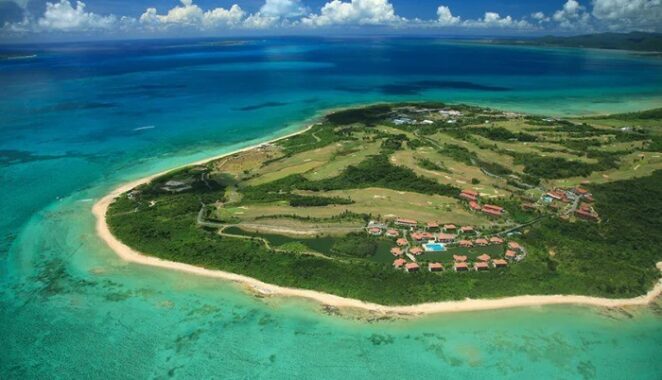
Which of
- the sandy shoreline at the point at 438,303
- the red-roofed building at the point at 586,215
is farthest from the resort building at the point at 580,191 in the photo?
the sandy shoreline at the point at 438,303

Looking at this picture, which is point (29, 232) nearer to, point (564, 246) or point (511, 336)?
point (511, 336)

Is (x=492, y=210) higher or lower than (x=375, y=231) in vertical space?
higher

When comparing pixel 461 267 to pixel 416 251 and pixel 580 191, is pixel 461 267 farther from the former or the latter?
pixel 580 191

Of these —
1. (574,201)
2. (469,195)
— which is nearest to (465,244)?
(469,195)

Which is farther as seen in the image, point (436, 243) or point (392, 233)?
point (392, 233)

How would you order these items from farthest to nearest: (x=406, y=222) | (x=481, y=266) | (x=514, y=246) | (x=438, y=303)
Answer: (x=406, y=222) → (x=514, y=246) → (x=481, y=266) → (x=438, y=303)

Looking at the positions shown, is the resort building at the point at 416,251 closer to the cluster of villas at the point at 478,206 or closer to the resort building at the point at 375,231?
the resort building at the point at 375,231
